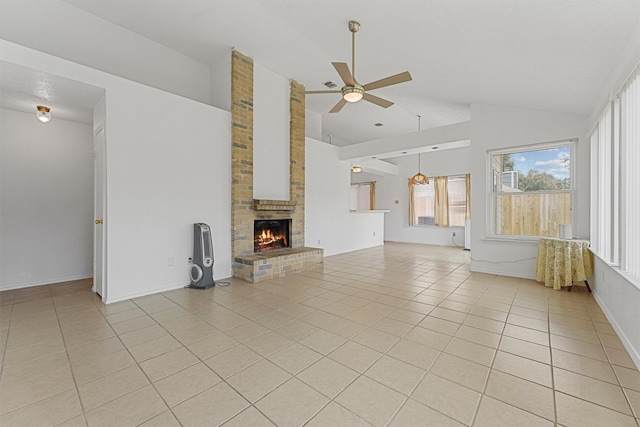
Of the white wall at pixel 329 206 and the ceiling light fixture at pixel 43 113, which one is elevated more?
the ceiling light fixture at pixel 43 113

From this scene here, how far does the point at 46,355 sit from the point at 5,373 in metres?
0.24

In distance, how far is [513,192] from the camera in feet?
16.2

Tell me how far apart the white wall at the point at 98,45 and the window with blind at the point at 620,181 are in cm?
494

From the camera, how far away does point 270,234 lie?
5480mm

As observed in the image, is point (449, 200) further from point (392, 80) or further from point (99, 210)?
point (99, 210)

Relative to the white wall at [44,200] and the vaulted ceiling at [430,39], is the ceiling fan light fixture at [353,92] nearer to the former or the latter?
the vaulted ceiling at [430,39]

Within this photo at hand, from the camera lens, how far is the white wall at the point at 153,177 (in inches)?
131

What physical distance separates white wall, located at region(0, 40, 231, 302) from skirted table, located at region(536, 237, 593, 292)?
4.97 m

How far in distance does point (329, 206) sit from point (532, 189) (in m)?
4.03

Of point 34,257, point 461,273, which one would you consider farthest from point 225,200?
point 461,273

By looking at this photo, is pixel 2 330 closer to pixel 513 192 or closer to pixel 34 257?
pixel 34 257

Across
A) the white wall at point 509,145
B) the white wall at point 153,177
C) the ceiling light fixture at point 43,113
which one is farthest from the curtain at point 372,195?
the ceiling light fixture at point 43,113

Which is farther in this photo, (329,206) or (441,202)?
(441,202)

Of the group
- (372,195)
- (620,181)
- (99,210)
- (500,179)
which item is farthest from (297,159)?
(372,195)
